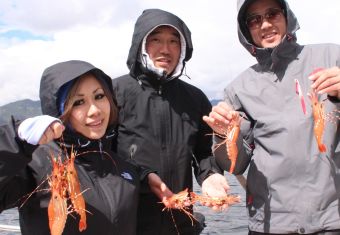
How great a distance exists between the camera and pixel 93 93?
12.8 feet

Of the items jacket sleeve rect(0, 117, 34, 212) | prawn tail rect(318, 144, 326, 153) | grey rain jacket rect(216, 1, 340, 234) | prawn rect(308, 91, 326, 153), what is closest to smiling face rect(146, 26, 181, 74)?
grey rain jacket rect(216, 1, 340, 234)

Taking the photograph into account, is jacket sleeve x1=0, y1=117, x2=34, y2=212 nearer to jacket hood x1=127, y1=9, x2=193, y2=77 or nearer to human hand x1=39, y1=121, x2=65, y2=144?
human hand x1=39, y1=121, x2=65, y2=144

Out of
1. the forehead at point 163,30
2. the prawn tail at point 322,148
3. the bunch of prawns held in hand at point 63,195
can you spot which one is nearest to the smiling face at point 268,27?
the forehead at point 163,30

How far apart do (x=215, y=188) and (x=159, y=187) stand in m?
0.56

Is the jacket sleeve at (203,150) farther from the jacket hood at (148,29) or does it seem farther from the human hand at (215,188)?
the jacket hood at (148,29)

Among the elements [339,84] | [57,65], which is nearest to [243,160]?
[339,84]

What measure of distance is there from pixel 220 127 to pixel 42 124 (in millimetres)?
1782

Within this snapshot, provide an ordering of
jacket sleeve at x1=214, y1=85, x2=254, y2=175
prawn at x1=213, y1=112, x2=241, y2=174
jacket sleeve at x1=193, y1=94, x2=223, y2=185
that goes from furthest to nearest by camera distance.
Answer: jacket sleeve at x1=193, y1=94, x2=223, y2=185 → jacket sleeve at x1=214, y1=85, x2=254, y2=175 → prawn at x1=213, y1=112, x2=241, y2=174

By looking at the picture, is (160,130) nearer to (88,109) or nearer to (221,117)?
(221,117)

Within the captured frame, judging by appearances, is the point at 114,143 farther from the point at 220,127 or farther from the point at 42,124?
the point at 42,124

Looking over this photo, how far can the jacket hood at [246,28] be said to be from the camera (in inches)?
178

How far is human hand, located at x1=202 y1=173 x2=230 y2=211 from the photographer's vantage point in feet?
13.3

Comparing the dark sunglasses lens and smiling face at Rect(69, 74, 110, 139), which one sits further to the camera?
the dark sunglasses lens

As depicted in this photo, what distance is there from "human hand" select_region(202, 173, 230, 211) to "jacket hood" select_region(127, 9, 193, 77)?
127cm
